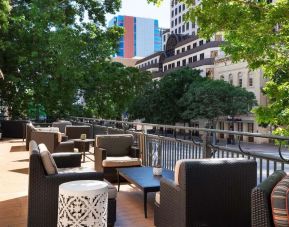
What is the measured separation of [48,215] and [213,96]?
135 feet

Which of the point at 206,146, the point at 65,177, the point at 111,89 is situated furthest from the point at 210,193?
the point at 111,89

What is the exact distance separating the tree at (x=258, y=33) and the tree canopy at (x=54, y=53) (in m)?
11.8

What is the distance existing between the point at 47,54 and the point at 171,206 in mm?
18457

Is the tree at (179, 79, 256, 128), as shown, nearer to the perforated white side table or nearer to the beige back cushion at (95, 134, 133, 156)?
the beige back cushion at (95, 134, 133, 156)

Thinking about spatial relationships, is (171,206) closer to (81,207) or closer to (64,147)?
(81,207)

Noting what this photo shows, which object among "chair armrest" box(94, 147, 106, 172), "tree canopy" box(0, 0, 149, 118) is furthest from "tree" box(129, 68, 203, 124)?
"chair armrest" box(94, 147, 106, 172)

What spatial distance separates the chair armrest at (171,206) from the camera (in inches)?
141

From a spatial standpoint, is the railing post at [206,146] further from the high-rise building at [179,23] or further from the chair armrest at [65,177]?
the high-rise building at [179,23]

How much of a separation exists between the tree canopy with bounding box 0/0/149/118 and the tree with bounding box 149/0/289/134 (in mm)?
11755

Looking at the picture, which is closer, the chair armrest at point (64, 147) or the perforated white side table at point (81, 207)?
the perforated white side table at point (81, 207)

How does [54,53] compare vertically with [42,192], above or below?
above

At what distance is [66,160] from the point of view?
5.77 meters

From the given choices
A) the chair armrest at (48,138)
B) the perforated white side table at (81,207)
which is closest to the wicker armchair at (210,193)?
the perforated white side table at (81,207)

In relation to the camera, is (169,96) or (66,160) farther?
(169,96)
